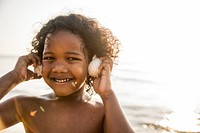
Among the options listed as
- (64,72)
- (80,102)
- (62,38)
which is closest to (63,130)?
(80,102)

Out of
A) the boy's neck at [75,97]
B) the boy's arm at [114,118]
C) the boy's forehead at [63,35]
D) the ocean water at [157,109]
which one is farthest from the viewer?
the ocean water at [157,109]

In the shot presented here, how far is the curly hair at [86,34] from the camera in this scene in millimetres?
3029

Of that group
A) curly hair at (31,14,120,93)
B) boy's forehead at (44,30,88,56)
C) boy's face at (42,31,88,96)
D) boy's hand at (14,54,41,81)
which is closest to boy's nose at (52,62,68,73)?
boy's face at (42,31,88,96)

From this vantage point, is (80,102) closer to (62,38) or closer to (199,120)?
(62,38)

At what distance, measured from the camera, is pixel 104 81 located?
9.67ft

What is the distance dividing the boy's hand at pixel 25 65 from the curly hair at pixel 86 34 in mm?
130

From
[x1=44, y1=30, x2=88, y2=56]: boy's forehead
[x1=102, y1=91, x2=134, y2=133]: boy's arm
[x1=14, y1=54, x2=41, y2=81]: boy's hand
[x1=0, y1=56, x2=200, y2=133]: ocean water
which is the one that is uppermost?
[x1=44, y1=30, x2=88, y2=56]: boy's forehead

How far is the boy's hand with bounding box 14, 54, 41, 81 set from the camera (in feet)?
10.2

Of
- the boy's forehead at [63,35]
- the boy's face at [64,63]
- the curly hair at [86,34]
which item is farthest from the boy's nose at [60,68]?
the curly hair at [86,34]

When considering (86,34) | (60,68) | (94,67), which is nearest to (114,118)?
(94,67)

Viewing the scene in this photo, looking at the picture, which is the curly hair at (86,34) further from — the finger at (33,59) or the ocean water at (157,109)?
the ocean water at (157,109)

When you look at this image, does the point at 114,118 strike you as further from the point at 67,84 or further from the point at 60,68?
the point at 60,68

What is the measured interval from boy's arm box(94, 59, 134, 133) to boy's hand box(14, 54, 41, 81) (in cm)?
57

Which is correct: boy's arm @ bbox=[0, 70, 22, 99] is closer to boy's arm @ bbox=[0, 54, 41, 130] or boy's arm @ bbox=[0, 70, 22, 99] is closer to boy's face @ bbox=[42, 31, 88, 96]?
boy's arm @ bbox=[0, 54, 41, 130]
